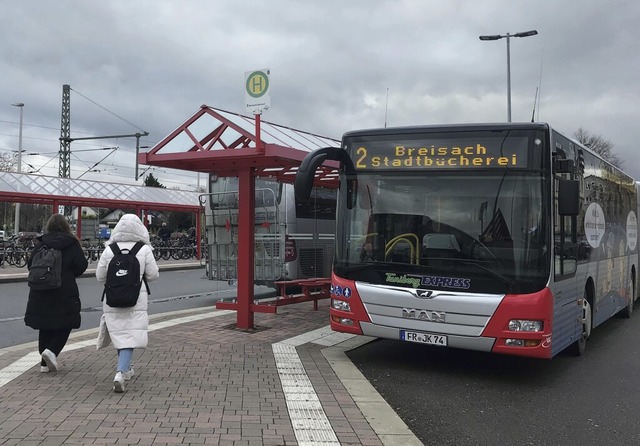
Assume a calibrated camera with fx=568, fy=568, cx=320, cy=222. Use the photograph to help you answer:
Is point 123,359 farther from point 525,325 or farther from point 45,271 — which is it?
point 525,325

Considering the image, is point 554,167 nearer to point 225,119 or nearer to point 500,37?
point 225,119

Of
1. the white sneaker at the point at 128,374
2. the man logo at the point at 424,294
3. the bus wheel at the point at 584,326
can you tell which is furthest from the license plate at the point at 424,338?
the white sneaker at the point at 128,374

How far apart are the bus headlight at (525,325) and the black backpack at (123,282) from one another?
3717mm

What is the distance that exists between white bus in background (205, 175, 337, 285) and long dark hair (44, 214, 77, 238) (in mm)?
4026

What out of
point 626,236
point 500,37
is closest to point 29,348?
point 626,236

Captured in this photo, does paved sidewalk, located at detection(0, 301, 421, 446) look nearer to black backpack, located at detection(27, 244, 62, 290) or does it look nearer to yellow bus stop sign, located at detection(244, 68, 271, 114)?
black backpack, located at detection(27, 244, 62, 290)

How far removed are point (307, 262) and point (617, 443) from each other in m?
8.75

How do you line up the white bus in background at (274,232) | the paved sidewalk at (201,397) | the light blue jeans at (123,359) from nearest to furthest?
the paved sidewalk at (201,397)
the light blue jeans at (123,359)
the white bus in background at (274,232)

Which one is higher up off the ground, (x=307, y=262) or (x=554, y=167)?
(x=554, y=167)

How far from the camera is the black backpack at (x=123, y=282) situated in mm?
5234

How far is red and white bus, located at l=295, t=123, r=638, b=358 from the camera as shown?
5.86 metres

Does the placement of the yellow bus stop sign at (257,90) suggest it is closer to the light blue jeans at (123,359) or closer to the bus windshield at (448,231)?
the bus windshield at (448,231)

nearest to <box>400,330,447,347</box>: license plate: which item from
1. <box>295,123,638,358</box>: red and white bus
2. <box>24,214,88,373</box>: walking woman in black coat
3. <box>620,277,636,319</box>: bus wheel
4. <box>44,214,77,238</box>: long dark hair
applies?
<box>295,123,638,358</box>: red and white bus

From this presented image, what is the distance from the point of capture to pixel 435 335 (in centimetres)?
609
